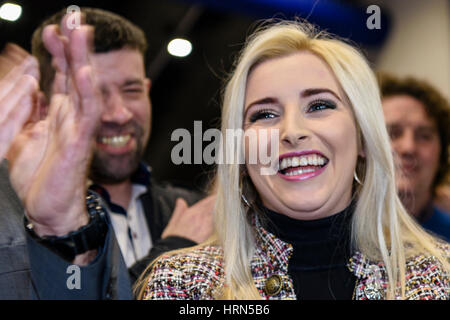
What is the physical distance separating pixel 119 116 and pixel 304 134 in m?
0.94

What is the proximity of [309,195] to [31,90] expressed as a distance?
73 centimetres

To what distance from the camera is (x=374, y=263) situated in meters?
1.45

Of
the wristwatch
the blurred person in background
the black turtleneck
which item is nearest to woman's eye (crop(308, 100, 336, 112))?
the black turtleneck

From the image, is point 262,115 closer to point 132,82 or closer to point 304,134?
point 304,134

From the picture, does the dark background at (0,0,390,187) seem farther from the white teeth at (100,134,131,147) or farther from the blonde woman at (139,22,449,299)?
the blonde woman at (139,22,449,299)

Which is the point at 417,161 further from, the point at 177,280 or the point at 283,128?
the point at 177,280

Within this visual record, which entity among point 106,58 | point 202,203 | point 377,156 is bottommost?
point 202,203

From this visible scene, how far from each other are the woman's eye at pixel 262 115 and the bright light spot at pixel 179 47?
2619 millimetres

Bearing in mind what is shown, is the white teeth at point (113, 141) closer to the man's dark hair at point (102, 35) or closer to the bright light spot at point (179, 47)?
the man's dark hair at point (102, 35)

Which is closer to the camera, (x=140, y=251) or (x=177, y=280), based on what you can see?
(x=177, y=280)

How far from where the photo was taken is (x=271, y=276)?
1.43 metres

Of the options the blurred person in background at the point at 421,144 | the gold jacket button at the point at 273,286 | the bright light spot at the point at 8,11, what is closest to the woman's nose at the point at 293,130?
the gold jacket button at the point at 273,286

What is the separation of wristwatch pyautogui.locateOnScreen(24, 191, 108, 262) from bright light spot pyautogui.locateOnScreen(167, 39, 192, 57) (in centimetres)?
298

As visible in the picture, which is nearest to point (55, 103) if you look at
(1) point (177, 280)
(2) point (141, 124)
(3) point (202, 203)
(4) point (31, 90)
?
(4) point (31, 90)
